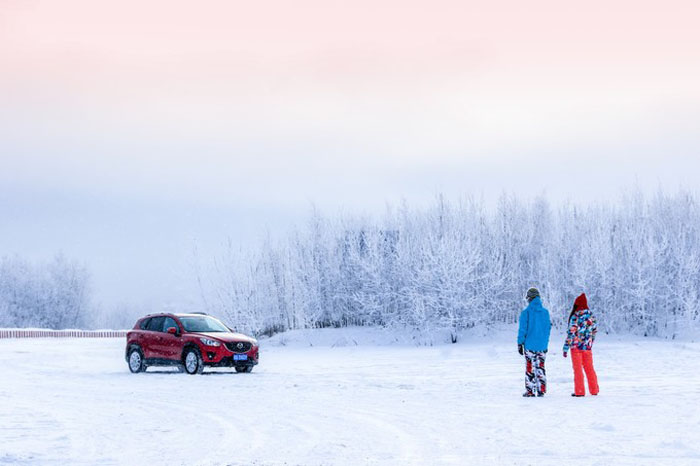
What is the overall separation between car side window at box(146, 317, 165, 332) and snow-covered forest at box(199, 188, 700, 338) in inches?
712

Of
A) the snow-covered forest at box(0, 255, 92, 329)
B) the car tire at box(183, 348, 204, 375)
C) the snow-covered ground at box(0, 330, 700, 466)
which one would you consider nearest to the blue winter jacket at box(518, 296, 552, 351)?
the snow-covered ground at box(0, 330, 700, 466)

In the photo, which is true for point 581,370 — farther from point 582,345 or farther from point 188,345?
point 188,345

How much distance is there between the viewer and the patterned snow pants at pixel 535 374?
614 inches

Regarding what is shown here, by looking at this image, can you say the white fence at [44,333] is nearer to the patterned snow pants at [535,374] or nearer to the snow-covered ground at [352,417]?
the snow-covered ground at [352,417]

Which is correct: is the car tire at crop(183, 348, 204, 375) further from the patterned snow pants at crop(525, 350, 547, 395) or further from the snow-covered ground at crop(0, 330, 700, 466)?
the patterned snow pants at crop(525, 350, 547, 395)

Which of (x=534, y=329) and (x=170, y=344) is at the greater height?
(x=534, y=329)

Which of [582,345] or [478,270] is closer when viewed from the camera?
[582,345]

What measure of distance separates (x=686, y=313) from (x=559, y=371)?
19.1 m

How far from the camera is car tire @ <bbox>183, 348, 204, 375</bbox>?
2267 cm

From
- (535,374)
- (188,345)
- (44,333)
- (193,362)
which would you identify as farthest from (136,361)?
(44,333)

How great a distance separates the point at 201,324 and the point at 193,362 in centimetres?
156

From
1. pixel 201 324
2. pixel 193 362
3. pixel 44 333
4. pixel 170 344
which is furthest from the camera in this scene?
pixel 44 333

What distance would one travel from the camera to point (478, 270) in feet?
142

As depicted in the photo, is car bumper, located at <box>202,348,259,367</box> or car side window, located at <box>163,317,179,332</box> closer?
car bumper, located at <box>202,348,259,367</box>
